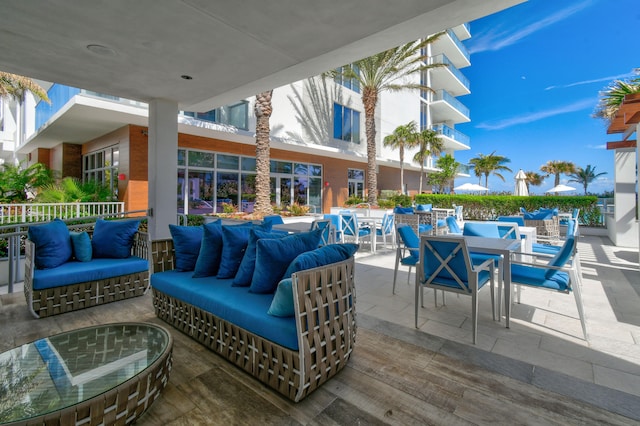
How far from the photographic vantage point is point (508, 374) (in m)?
2.18

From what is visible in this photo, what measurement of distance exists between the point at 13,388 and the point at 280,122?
38.1ft

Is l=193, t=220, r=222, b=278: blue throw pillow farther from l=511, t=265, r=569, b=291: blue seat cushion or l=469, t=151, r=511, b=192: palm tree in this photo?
l=469, t=151, r=511, b=192: palm tree

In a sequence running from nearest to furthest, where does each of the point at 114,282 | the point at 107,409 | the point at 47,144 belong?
the point at 107,409 → the point at 114,282 → the point at 47,144

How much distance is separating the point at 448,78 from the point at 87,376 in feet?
86.1

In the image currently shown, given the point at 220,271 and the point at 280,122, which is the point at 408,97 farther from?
the point at 220,271

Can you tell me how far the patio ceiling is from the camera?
2.65 metres

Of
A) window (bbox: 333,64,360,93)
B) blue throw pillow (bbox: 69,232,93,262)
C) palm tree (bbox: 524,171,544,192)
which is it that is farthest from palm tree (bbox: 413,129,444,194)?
palm tree (bbox: 524,171,544,192)

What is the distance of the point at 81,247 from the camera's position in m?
3.79

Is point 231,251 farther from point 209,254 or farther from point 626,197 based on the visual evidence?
point 626,197

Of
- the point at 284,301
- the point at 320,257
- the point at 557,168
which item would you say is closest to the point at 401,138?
the point at 320,257

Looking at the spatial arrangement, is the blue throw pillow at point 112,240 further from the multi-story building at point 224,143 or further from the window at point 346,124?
the window at point 346,124

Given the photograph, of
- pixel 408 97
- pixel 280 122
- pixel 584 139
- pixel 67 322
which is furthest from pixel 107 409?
pixel 584 139

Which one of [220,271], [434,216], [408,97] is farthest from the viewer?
[408,97]

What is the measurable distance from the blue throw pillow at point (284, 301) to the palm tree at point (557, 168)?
40.1 metres
